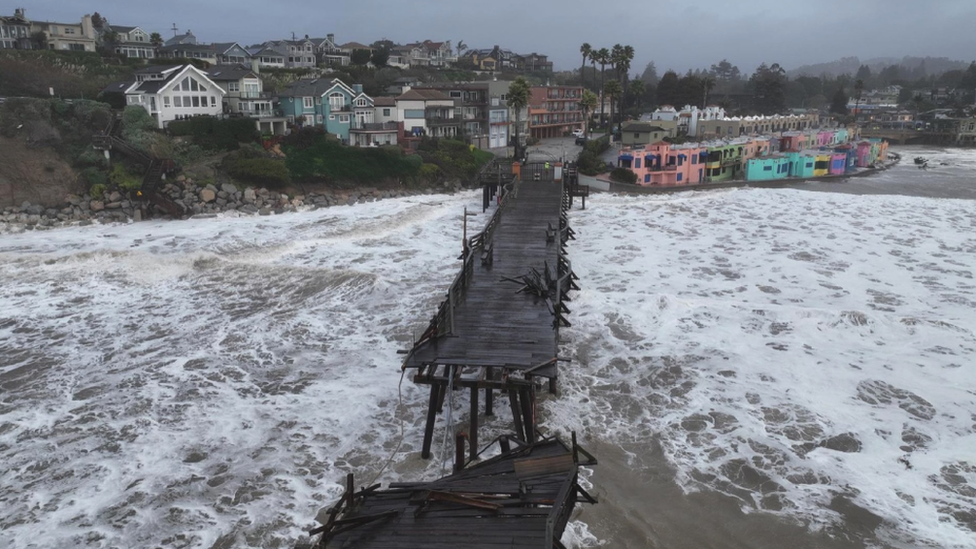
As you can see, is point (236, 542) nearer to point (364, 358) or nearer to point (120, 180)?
point (364, 358)

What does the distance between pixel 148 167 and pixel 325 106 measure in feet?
54.1

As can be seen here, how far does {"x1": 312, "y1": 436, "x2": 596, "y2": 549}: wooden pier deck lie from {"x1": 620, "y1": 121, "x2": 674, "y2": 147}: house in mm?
61753

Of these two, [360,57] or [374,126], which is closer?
[374,126]

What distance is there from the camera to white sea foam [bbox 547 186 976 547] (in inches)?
531

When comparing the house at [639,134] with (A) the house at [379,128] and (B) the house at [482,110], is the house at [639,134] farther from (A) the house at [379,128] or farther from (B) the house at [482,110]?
(A) the house at [379,128]

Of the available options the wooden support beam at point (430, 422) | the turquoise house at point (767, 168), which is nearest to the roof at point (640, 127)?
the turquoise house at point (767, 168)

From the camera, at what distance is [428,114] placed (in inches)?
2290

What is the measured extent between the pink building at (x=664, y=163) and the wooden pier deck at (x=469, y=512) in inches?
1901

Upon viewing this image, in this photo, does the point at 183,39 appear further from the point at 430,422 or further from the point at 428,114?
Result: the point at 430,422

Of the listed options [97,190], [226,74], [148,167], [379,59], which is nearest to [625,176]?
[226,74]

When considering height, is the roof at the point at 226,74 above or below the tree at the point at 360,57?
below

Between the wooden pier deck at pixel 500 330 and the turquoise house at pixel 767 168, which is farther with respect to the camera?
the turquoise house at pixel 767 168

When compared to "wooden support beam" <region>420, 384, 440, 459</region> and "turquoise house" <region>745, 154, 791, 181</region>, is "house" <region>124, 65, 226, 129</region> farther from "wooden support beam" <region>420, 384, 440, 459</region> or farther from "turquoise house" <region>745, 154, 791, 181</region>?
"turquoise house" <region>745, 154, 791, 181</region>

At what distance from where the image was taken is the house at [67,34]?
234 ft
